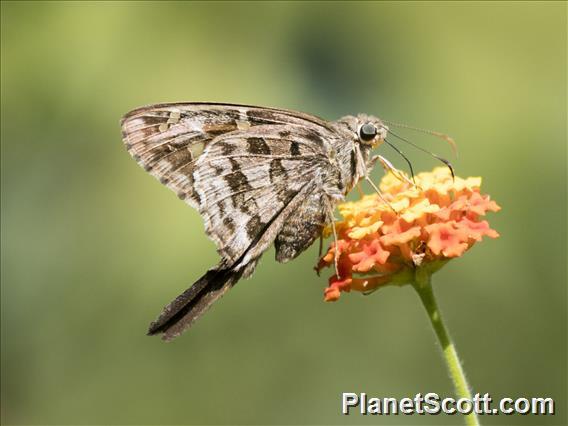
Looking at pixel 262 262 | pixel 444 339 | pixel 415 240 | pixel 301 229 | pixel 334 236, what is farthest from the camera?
pixel 262 262

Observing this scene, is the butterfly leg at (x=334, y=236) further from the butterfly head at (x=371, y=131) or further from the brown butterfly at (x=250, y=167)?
the butterfly head at (x=371, y=131)

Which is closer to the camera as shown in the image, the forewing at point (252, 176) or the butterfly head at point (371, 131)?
the forewing at point (252, 176)

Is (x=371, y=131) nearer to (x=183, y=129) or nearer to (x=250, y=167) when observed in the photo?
(x=250, y=167)

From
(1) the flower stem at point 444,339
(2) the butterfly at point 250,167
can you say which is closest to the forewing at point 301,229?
(2) the butterfly at point 250,167

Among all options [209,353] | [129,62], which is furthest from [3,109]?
[209,353]

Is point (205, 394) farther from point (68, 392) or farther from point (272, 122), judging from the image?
point (272, 122)

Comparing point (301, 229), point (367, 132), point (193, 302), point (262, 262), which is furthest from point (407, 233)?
point (262, 262)

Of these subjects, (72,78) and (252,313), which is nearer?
(252,313)
